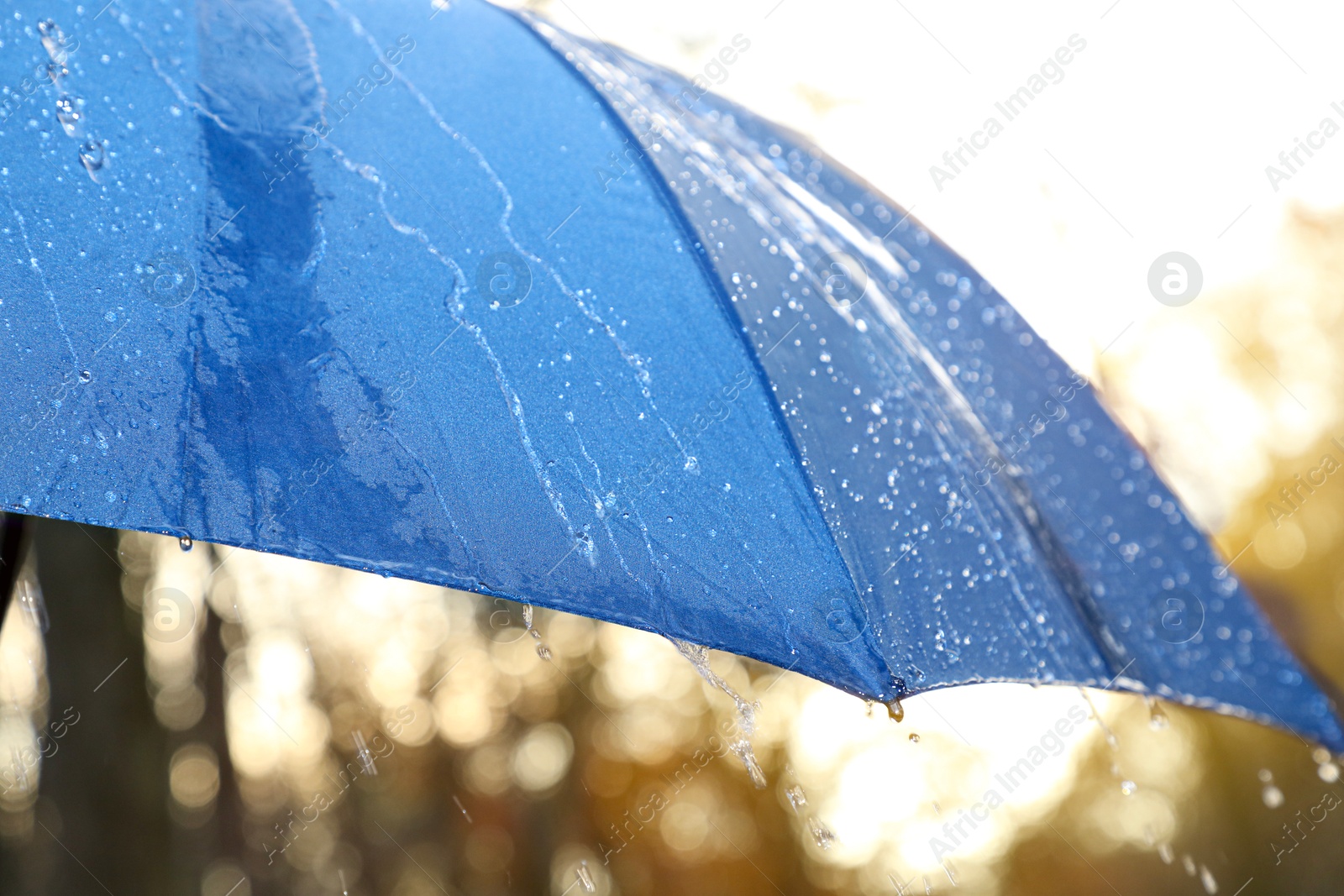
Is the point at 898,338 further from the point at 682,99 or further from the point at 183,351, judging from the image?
the point at 183,351

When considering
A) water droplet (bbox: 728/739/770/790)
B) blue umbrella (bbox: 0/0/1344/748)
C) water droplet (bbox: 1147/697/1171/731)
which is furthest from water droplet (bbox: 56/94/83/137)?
water droplet (bbox: 1147/697/1171/731)

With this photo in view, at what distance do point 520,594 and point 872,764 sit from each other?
67.9 ft

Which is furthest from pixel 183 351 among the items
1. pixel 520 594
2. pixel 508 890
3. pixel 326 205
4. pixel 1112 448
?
pixel 508 890

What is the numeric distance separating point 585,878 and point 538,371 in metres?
17.8

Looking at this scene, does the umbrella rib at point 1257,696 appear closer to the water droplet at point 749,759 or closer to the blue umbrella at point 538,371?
the blue umbrella at point 538,371

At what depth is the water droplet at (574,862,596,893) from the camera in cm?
1615

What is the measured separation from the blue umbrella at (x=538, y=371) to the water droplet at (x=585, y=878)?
15.5 meters

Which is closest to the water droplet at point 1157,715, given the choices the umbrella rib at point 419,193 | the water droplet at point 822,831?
the water droplet at point 822,831

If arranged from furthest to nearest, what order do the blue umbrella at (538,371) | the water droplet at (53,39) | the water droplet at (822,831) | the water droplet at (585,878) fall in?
the water droplet at (585,878) < the water droplet at (822,831) < the water droplet at (53,39) < the blue umbrella at (538,371)

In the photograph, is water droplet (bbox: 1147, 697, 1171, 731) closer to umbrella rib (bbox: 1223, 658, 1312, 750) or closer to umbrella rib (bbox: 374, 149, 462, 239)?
umbrella rib (bbox: 1223, 658, 1312, 750)

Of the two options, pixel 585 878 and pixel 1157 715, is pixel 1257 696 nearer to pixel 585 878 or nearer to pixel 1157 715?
pixel 1157 715

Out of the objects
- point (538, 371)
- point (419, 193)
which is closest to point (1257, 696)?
point (538, 371)

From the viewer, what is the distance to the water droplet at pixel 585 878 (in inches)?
636

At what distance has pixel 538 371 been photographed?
1635 millimetres
